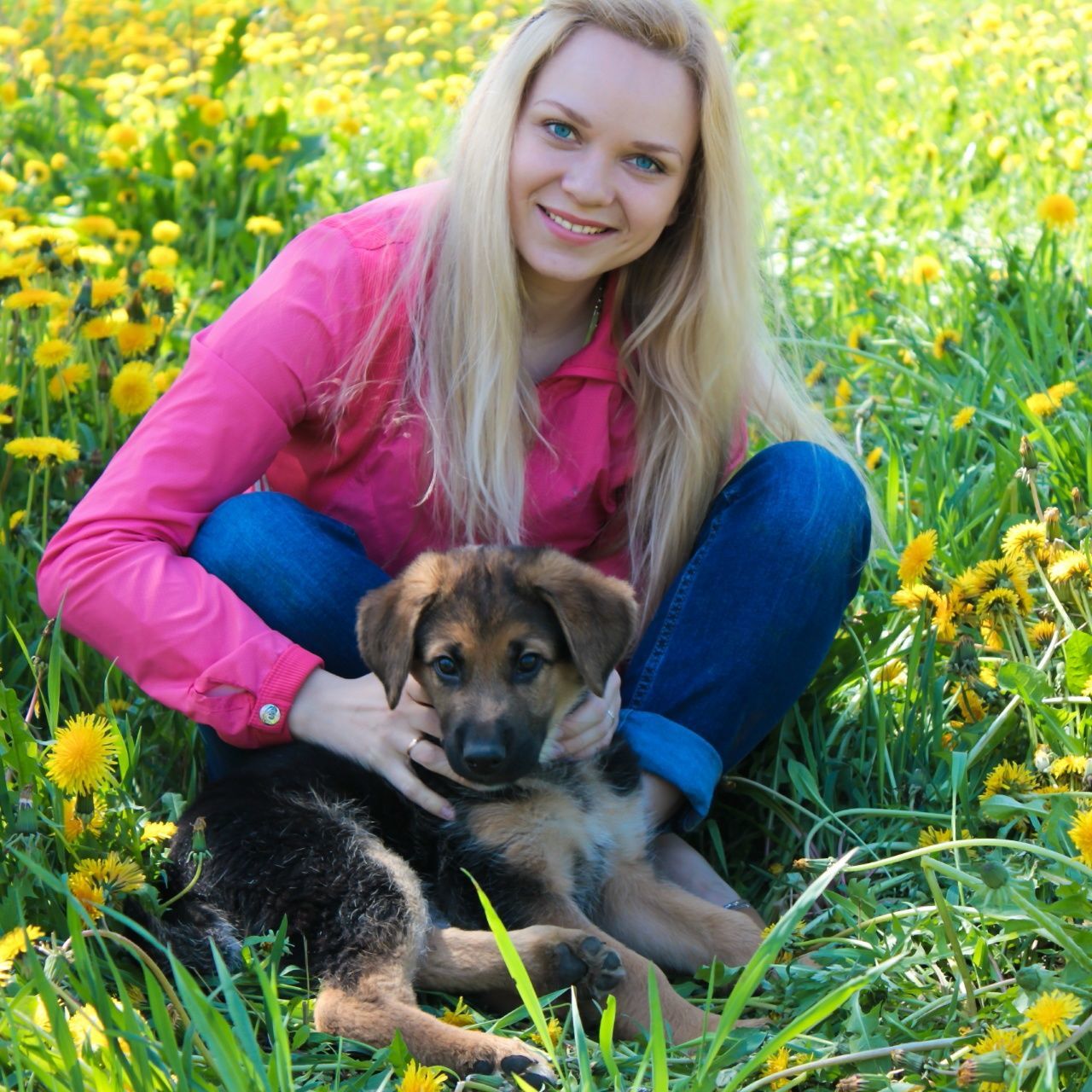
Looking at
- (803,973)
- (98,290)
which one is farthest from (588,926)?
(98,290)

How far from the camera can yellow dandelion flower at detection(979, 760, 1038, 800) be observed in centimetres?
260

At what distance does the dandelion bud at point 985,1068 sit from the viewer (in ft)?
5.95

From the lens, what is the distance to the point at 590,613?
8.91 ft

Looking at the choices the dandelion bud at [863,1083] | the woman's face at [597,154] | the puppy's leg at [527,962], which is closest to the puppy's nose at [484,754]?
the puppy's leg at [527,962]

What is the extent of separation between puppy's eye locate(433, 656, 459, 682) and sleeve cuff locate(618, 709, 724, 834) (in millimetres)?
494

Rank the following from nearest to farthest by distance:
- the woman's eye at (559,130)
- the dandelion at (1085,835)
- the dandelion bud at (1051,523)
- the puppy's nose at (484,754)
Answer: the dandelion at (1085,835) → the puppy's nose at (484,754) → the dandelion bud at (1051,523) → the woman's eye at (559,130)

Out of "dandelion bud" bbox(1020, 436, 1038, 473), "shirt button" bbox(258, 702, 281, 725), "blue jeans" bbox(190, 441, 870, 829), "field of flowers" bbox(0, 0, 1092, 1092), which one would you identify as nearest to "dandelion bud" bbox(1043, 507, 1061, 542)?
"field of flowers" bbox(0, 0, 1092, 1092)

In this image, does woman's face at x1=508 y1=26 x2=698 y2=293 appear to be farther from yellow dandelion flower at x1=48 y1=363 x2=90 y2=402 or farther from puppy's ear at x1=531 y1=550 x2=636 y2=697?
yellow dandelion flower at x1=48 y1=363 x2=90 y2=402

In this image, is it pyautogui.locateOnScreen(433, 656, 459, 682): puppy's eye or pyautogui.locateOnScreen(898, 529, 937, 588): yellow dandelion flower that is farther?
pyautogui.locateOnScreen(898, 529, 937, 588): yellow dandelion flower

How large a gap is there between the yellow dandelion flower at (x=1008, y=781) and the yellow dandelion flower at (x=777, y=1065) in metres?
0.74

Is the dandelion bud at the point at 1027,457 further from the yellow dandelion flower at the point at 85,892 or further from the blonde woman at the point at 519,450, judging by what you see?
the yellow dandelion flower at the point at 85,892

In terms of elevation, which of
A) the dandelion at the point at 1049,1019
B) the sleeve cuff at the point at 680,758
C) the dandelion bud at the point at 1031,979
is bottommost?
the sleeve cuff at the point at 680,758

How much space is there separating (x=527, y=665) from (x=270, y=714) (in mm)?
523

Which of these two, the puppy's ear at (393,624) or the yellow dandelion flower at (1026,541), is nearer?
the puppy's ear at (393,624)
